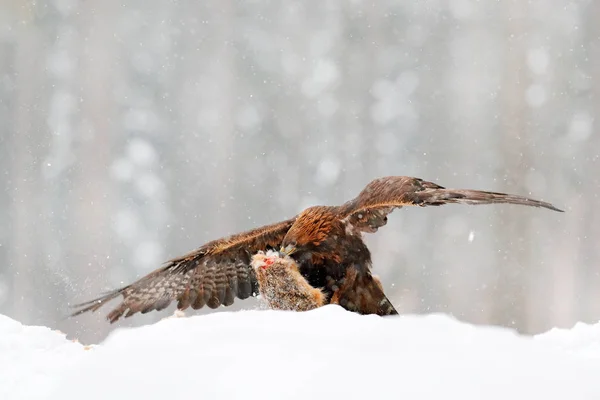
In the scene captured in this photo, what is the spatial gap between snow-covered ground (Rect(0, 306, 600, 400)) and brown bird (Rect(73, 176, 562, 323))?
1.40 meters

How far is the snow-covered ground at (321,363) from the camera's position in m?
1.87

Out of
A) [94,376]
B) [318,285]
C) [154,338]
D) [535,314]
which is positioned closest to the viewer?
[94,376]

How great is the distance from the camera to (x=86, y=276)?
1001 centimetres

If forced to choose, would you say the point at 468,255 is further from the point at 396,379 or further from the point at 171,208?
the point at 396,379

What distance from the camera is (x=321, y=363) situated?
6.52ft

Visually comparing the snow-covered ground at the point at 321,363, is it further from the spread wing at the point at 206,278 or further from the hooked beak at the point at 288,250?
the spread wing at the point at 206,278

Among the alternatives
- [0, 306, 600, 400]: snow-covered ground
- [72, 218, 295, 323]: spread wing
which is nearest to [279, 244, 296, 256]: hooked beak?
[72, 218, 295, 323]: spread wing

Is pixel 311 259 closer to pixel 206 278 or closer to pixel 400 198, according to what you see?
pixel 400 198

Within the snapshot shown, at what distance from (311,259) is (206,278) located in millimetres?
810

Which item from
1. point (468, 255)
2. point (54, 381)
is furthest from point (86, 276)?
point (54, 381)

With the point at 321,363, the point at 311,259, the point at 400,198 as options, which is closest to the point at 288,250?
the point at 311,259

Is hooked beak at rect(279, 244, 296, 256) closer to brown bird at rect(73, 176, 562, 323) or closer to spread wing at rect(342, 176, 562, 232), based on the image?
brown bird at rect(73, 176, 562, 323)

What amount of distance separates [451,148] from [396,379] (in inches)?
370

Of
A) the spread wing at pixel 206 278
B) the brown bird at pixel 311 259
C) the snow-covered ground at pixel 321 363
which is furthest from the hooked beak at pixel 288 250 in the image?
the snow-covered ground at pixel 321 363
